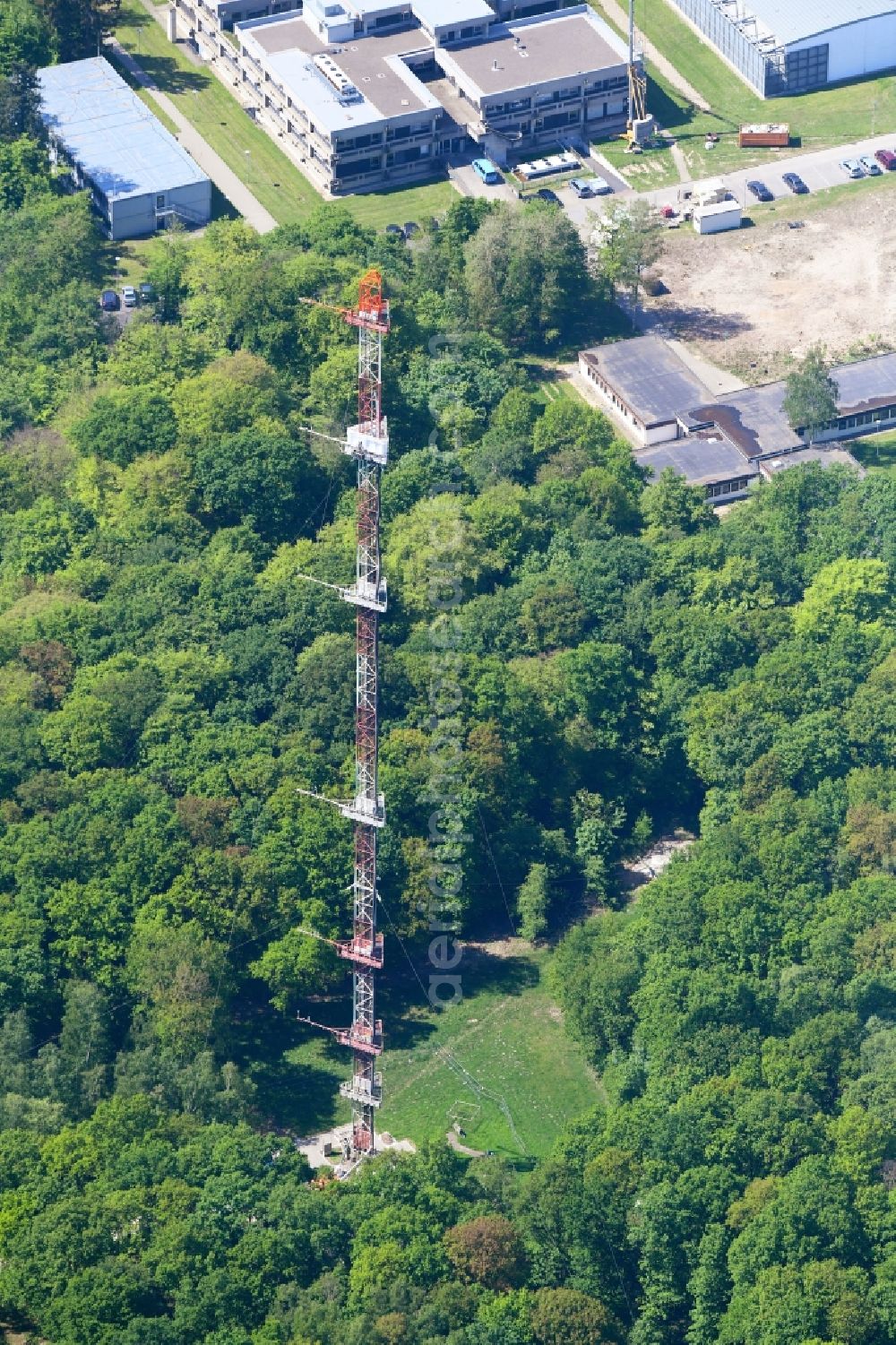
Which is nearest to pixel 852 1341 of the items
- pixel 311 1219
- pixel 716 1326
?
pixel 716 1326

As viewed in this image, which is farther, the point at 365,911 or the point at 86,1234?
the point at 365,911

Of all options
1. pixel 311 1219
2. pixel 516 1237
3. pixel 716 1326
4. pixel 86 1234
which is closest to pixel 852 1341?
pixel 716 1326

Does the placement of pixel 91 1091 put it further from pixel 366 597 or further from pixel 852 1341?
pixel 852 1341

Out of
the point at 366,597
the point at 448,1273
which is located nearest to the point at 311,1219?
the point at 448,1273


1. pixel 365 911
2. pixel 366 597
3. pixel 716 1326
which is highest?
pixel 366 597

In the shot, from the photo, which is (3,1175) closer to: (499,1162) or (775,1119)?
(499,1162)

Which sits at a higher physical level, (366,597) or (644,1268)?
(366,597)

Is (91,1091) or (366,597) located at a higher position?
(366,597)

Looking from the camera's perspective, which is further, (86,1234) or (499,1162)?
(499,1162)
